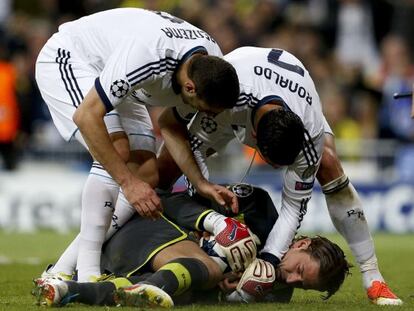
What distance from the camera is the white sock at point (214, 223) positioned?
7285 millimetres

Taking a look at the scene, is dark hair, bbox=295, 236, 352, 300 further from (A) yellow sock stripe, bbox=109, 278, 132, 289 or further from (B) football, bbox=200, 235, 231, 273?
(A) yellow sock stripe, bbox=109, 278, 132, 289

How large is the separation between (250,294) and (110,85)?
158cm

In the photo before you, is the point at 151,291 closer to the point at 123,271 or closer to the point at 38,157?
the point at 123,271

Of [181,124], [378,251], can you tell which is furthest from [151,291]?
[378,251]

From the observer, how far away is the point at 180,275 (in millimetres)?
6844

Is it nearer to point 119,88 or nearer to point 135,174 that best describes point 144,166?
point 135,174

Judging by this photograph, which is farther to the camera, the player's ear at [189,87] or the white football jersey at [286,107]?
the white football jersey at [286,107]

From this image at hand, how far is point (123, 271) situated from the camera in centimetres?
742

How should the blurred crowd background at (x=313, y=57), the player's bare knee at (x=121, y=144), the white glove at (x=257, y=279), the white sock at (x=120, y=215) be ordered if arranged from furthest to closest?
the blurred crowd background at (x=313, y=57)
the white sock at (x=120, y=215)
the player's bare knee at (x=121, y=144)
the white glove at (x=257, y=279)

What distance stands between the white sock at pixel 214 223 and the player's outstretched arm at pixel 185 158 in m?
0.11

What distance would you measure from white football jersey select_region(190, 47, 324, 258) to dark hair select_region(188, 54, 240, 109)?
0.28m

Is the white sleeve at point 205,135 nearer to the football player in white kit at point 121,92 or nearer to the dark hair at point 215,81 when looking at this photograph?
the football player in white kit at point 121,92

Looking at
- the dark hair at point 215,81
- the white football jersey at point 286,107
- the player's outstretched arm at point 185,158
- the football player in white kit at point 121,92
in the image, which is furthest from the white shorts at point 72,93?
the dark hair at point 215,81

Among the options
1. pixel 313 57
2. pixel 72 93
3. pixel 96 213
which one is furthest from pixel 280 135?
pixel 313 57
